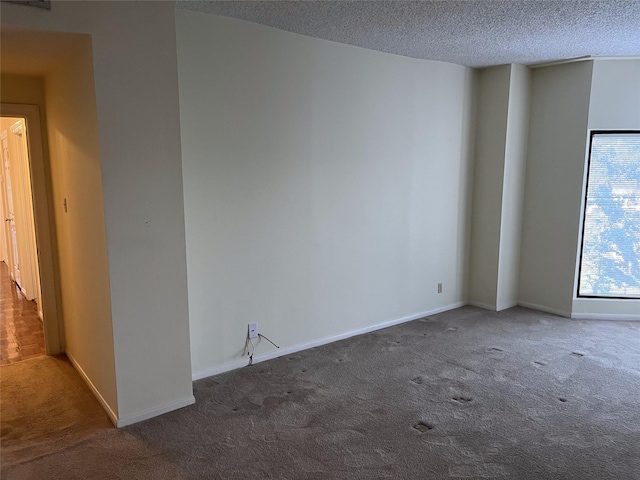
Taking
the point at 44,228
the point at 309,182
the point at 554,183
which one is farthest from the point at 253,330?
the point at 554,183

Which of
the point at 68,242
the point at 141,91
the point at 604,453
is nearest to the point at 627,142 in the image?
the point at 604,453

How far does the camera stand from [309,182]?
4.05 meters

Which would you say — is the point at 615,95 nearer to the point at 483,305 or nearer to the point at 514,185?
the point at 514,185

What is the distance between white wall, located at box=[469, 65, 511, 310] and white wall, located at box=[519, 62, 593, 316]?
0.42 m

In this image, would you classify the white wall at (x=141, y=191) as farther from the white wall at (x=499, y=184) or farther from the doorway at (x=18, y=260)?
the white wall at (x=499, y=184)

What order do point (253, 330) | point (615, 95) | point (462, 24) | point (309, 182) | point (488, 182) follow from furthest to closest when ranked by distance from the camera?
1. point (488, 182)
2. point (615, 95)
3. point (309, 182)
4. point (253, 330)
5. point (462, 24)

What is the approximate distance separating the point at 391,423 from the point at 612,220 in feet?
11.7

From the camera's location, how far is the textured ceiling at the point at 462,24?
313 cm

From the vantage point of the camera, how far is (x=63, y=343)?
4.11 meters

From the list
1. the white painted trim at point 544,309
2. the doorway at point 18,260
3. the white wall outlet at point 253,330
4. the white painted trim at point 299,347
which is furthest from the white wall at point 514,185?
the doorway at point 18,260

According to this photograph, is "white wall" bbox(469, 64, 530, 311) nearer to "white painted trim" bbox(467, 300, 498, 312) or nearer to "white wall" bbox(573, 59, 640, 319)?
"white painted trim" bbox(467, 300, 498, 312)

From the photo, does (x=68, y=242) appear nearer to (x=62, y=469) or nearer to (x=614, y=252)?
(x=62, y=469)

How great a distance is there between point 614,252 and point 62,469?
17.2 ft

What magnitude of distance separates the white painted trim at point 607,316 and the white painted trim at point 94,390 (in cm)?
454
